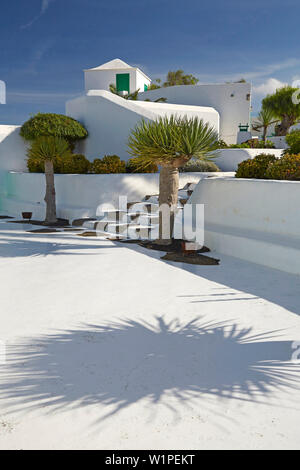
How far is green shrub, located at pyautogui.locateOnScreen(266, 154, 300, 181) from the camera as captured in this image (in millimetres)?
8367

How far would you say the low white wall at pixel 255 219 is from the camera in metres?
7.23

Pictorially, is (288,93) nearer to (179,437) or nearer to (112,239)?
(112,239)

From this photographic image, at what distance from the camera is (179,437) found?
8.87ft

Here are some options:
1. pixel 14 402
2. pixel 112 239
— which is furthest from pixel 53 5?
pixel 14 402

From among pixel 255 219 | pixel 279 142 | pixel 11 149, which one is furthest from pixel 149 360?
pixel 279 142

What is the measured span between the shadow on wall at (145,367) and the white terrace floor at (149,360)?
0.04 ft

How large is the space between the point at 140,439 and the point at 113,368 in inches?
40.4

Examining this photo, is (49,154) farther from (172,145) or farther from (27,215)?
(172,145)

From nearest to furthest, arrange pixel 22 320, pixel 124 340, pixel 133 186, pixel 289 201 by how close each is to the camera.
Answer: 1. pixel 124 340
2. pixel 22 320
3. pixel 289 201
4. pixel 133 186

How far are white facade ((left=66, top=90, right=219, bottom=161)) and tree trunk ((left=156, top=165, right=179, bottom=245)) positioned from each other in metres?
7.94

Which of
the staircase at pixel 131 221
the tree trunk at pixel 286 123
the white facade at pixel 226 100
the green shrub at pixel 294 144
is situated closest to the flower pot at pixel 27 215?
the staircase at pixel 131 221

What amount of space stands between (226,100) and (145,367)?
25.0 meters

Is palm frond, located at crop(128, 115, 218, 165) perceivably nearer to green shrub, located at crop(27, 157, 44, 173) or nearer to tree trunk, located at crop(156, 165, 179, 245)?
tree trunk, located at crop(156, 165, 179, 245)

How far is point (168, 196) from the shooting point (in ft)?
29.2
